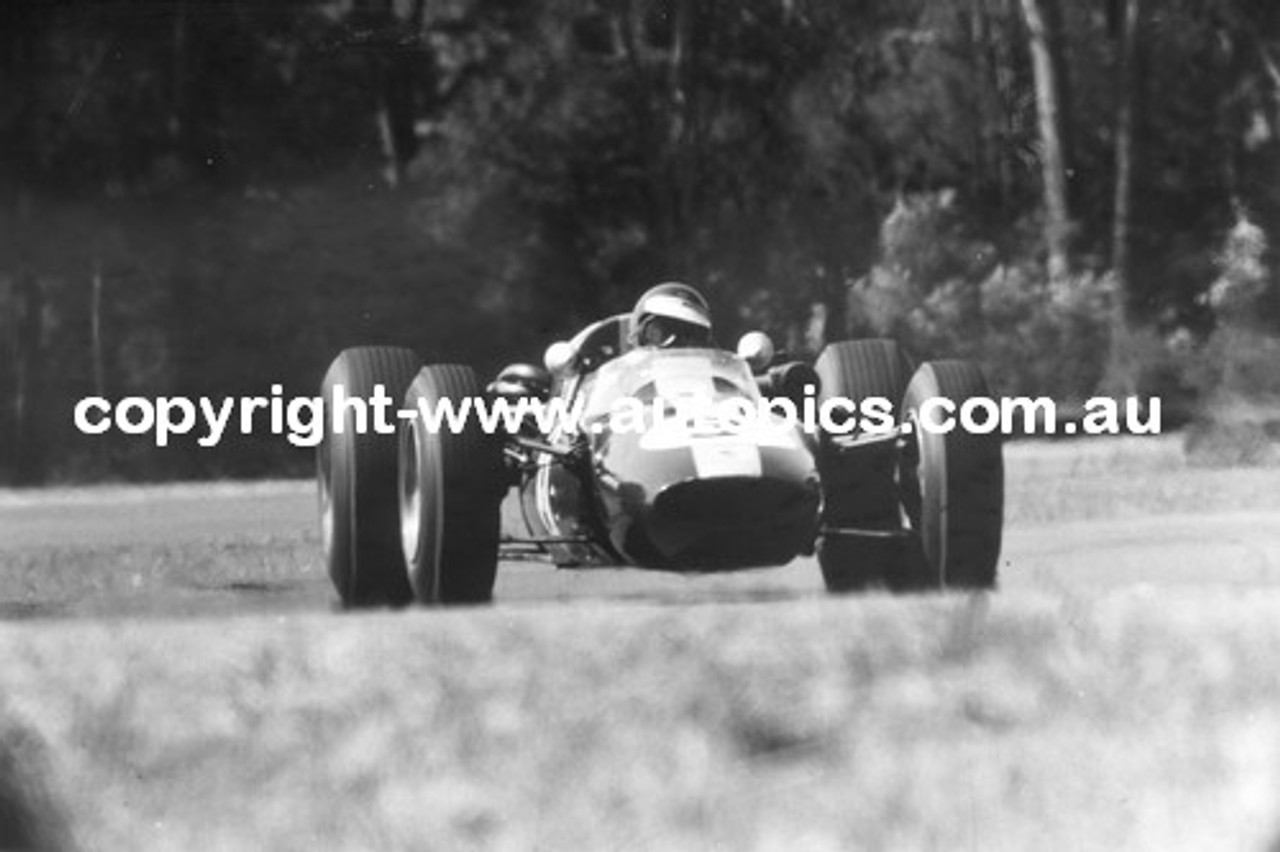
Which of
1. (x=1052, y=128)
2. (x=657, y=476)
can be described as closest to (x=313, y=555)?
(x=657, y=476)

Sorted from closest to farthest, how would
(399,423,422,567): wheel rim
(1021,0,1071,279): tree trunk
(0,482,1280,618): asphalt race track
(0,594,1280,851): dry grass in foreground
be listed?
(0,594,1280,851): dry grass in foreground < (0,482,1280,618): asphalt race track < (399,423,422,567): wheel rim < (1021,0,1071,279): tree trunk

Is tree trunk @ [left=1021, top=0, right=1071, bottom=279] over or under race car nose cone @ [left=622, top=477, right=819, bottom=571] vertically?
over

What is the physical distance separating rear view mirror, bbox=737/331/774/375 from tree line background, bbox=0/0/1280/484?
3 centimetres

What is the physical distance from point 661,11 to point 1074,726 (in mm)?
1095

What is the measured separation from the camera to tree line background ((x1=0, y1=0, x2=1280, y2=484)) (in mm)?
4590

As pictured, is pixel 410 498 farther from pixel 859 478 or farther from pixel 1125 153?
pixel 1125 153

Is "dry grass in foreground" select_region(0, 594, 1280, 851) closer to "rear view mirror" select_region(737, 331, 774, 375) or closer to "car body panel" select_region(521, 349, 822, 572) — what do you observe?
"car body panel" select_region(521, 349, 822, 572)

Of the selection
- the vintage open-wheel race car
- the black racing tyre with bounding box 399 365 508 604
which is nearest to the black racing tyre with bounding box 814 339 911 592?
the vintage open-wheel race car

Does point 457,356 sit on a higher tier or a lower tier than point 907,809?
higher

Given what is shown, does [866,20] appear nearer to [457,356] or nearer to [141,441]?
[457,356]

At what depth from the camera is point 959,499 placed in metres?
4.64

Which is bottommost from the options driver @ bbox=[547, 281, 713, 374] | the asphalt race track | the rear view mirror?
the asphalt race track

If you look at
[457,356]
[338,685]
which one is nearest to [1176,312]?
[457,356]

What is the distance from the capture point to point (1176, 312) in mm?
4797
